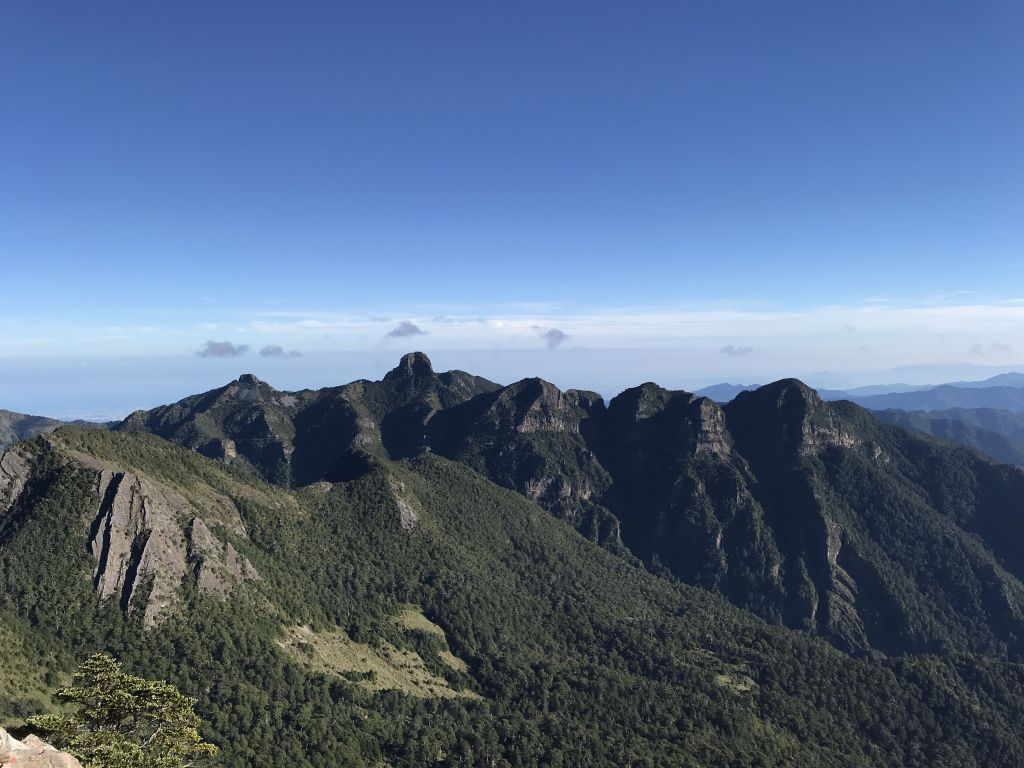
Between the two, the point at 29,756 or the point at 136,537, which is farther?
the point at 136,537

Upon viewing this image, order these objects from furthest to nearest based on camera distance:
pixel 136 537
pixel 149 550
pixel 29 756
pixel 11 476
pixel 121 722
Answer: pixel 11 476, pixel 136 537, pixel 149 550, pixel 121 722, pixel 29 756

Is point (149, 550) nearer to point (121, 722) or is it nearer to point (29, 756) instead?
point (121, 722)

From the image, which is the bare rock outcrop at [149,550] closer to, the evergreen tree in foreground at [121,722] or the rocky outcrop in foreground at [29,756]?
the evergreen tree in foreground at [121,722]

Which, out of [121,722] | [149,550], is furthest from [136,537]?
[121,722]

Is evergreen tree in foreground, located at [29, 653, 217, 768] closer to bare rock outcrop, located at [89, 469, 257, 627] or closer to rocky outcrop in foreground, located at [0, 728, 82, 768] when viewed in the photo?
rocky outcrop in foreground, located at [0, 728, 82, 768]

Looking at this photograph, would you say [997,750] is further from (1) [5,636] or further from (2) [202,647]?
(1) [5,636]

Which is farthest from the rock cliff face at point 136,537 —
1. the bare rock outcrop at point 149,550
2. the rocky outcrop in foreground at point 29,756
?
the rocky outcrop in foreground at point 29,756

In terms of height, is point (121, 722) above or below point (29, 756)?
below
